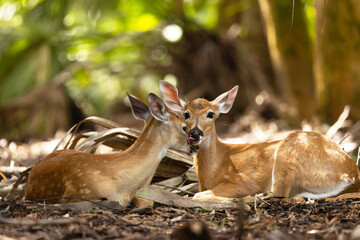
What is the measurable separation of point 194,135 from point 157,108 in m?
0.43

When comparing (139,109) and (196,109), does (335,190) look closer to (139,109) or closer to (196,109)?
(196,109)

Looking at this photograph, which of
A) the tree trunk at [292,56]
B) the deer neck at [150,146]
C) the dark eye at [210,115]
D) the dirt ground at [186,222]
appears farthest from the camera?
the tree trunk at [292,56]

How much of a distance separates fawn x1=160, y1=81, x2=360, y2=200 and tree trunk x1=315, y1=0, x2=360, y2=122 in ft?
10.5

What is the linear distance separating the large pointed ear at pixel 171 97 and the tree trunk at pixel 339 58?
3.60 m

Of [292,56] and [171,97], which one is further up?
[292,56]

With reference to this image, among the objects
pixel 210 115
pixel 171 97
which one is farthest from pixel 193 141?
pixel 171 97

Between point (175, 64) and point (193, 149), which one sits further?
point (175, 64)

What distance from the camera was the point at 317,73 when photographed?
877 cm

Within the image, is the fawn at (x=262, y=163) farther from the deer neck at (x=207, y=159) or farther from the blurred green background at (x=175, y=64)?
the blurred green background at (x=175, y=64)

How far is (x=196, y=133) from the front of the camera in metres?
5.07

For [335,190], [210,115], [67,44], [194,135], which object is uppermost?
[67,44]

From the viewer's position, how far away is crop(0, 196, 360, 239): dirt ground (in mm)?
3500

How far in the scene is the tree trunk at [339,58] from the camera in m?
8.30

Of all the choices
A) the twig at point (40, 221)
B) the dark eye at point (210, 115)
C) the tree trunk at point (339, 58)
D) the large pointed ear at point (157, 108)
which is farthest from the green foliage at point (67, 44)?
the twig at point (40, 221)
